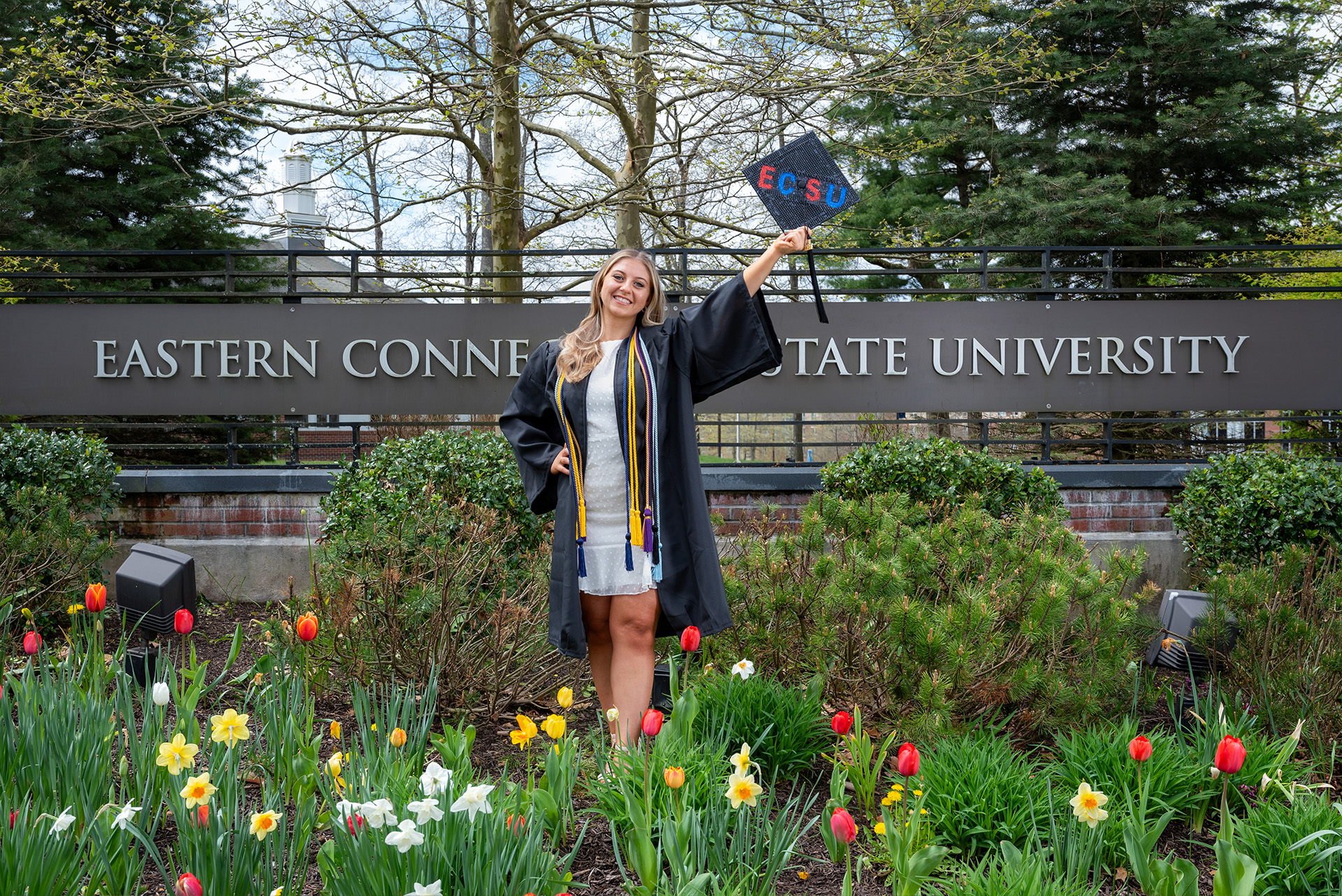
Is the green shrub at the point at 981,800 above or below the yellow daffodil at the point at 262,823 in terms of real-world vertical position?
below

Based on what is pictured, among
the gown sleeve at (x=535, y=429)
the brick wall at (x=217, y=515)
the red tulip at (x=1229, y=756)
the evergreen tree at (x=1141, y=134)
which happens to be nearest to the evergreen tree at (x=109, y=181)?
the brick wall at (x=217, y=515)

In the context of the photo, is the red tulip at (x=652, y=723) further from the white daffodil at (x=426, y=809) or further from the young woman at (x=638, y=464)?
the young woman at (x=638, y=464)

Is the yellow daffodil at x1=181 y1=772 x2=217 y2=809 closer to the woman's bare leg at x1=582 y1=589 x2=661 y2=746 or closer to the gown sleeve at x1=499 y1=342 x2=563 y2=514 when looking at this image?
the woman's bare leg at x1=582 y1=589 x2=661 y2=746

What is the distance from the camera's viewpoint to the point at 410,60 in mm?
8461

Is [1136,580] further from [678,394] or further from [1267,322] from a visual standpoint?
[678,394]

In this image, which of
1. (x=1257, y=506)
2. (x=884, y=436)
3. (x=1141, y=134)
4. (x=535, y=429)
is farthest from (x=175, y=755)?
(x=1141, y=134)

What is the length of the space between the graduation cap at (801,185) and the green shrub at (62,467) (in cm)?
434

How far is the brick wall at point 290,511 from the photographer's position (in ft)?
20.7

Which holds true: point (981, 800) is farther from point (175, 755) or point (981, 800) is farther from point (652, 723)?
point (175, 755)

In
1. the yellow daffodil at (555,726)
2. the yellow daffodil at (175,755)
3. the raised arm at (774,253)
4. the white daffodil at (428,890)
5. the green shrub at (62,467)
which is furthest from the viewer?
the green shrub at (62,467)

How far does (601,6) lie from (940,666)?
22.5 ft

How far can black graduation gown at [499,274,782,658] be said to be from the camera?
2.94 m

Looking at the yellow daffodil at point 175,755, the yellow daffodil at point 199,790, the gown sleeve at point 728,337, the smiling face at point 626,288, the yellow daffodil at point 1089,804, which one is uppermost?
the smiling face at point 626,288

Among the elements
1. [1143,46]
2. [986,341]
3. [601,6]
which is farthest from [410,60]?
[1143,46]
